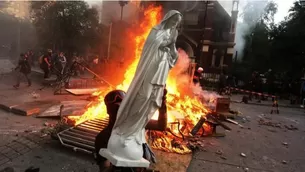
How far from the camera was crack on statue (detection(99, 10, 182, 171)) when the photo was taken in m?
2.88

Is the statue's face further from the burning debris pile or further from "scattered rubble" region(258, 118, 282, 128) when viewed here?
"scattered rubble" region(258, 118, 282, 128)

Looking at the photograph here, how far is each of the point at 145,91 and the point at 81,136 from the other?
3173mm

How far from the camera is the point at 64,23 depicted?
2136 cm

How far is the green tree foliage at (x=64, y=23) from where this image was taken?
2092 cm

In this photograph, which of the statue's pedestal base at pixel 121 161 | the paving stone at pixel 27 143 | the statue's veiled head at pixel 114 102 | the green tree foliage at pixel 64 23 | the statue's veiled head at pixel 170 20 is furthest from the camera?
the green tree foliage at pixel 64 23

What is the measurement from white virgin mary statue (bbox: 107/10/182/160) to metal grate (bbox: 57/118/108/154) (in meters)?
2.21

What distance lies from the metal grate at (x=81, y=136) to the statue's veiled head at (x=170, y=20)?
3035 millimetres

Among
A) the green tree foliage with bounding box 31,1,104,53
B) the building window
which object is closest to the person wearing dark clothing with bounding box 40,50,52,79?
the green tree foliage with bounding box 31,1,104,53

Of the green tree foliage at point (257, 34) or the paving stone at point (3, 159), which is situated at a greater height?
the green tree foliage at point (257, 34)

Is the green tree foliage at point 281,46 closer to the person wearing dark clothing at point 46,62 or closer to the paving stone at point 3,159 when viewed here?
the person wearing dark clothing at point 46,62

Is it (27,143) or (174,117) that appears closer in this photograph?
(27,143)

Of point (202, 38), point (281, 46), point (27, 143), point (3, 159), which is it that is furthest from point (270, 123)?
point (202, 38)

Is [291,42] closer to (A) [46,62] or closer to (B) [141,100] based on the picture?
(A) [46,62]

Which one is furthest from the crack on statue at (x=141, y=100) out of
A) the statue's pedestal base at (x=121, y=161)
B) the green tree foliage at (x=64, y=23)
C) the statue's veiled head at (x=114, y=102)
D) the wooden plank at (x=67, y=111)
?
the green tree foliage at (x=64, y=23)
